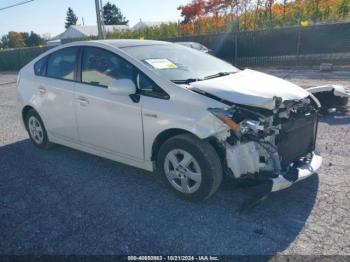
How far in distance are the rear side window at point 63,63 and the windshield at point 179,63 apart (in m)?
0.92

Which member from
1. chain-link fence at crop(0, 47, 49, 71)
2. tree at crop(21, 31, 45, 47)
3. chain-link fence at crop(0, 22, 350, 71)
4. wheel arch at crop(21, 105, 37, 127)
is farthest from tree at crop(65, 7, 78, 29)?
wheel arch at crop(21, 105, 37, 127)

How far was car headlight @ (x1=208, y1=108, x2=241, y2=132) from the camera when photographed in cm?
309

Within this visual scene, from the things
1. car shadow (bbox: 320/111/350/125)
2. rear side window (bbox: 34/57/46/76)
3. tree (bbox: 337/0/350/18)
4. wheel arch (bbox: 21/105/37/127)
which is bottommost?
car shadow (bbox: 320/111/350/125)

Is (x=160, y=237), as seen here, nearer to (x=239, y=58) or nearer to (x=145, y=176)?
(x=145, y=176)

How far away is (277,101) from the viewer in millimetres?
3268

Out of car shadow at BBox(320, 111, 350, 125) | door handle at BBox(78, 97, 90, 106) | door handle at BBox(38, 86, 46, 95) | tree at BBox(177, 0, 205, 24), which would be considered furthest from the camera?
tree at BBox(177, 0, 205, 24)

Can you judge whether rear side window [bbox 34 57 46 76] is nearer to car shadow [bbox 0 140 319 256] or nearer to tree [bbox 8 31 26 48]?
car shadow [bbox 0 140 319 256]

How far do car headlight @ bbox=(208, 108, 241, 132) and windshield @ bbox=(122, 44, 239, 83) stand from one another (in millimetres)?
658

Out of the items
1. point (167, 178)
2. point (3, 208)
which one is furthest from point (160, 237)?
point (3, 208)

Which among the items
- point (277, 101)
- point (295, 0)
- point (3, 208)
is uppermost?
point (295, 0)

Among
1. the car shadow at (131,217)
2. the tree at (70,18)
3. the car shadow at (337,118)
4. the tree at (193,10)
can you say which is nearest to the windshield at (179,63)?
the car shadow at (131,217)

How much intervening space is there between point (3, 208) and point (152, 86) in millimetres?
2131

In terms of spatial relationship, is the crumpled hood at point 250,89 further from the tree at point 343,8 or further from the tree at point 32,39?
the tree at point 32,39

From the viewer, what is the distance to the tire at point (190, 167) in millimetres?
3232
